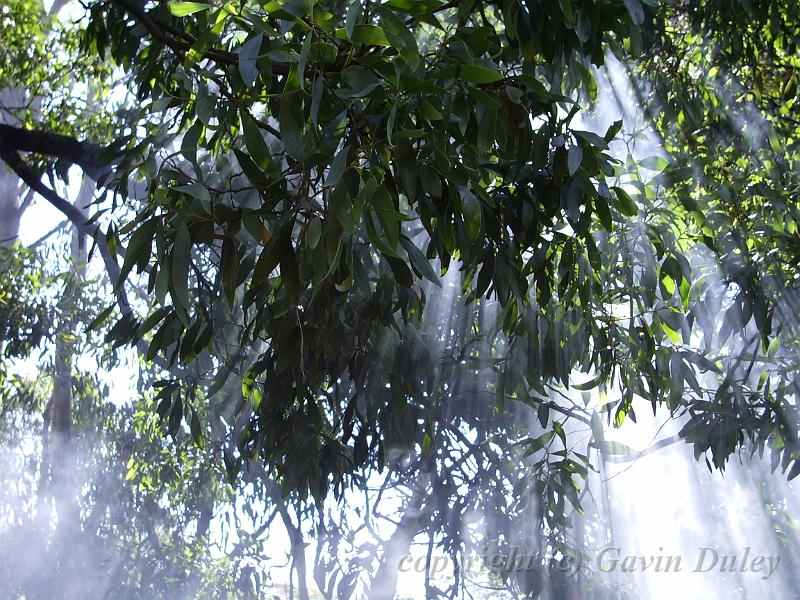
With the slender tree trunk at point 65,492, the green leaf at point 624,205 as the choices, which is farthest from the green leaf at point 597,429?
the slender tree trunk at point 65,492

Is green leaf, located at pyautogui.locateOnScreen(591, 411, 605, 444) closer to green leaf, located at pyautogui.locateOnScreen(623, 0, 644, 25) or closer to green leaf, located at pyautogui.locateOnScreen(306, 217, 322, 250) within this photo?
green leaf, located at pyautogui.locateOnScreen(623, 0, 644, 25)

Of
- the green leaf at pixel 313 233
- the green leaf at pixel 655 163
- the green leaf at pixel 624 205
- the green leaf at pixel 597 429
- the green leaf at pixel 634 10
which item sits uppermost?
the green leaf at pixel 655 163

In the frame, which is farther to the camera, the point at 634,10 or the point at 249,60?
the point at 634,10

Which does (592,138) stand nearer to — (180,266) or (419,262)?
(419,262)

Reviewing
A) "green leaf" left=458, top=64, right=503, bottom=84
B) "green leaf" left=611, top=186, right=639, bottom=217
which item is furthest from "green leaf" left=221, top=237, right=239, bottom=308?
"green leaf" left=611, top=186, right=639, bottom=217

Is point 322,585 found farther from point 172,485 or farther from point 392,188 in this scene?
point 392,188

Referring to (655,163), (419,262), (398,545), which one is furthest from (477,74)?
(398,545)

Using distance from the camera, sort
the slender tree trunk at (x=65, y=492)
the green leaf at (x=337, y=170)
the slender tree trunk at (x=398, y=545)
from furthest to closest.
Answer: the slender tree trunk at (x=65, y=492) → the slender tree trunk at (x=398, y=545) → the green leaf at (x=337, y=170)

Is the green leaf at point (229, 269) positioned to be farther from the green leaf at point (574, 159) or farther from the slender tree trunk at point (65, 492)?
the slender tree trunk at point (65, 492)

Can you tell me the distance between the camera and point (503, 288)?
129 cm

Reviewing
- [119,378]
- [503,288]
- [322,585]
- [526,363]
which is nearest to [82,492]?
[119,378]

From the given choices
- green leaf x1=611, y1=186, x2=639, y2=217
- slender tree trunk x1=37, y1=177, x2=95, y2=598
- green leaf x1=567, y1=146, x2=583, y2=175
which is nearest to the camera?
green leaf x1=567, y1=146, x2=583, y2=175

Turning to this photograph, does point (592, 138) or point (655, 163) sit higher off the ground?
point (655, 163)

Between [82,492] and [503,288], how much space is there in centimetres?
400
